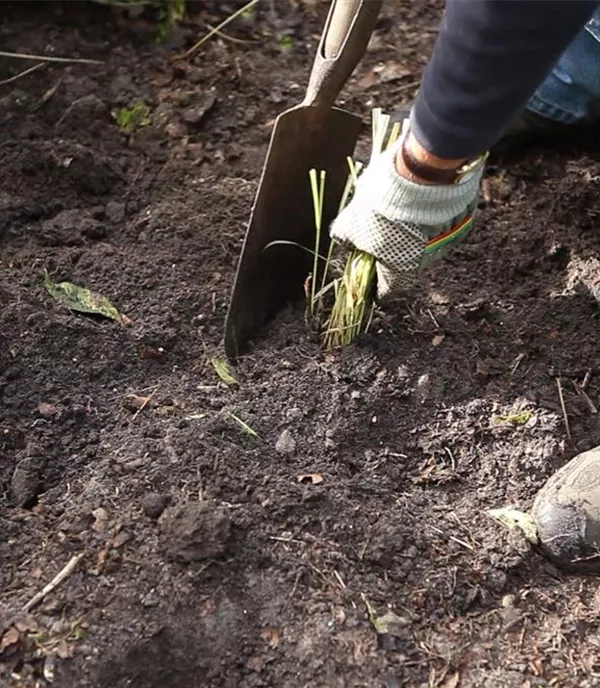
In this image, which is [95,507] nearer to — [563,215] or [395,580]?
[395,580]

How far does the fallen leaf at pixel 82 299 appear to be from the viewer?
1.69 m

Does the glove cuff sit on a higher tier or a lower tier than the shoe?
higher

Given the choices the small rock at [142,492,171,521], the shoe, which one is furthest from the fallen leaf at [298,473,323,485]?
the shoe

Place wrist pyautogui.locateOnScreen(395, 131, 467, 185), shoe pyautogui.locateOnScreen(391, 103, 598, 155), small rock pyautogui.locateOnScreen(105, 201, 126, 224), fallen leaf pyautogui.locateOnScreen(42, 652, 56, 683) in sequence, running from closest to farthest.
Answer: fallen leaf pyautogui.locateOnScreen(42, 652, 56, 683)
wrist pyautogui.locateOnScreen(395, 131, 467, 185)
small rock pyautogui.locateOnScreen(105, 201, 126, 224)
shoe pyautogui.locateOnScreen(391, 103, 598, 155)

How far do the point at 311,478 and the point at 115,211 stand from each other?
2.46 ft

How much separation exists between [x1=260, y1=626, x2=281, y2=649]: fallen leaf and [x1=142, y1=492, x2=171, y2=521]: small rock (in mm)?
233

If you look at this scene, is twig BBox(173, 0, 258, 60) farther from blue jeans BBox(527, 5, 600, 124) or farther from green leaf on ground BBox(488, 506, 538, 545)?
green leaf on ground BBox(488, 506, 538, 545)

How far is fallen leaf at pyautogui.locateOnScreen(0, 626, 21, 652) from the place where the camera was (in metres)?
1.25

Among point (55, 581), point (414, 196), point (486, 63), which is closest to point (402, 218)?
point (414, 196)

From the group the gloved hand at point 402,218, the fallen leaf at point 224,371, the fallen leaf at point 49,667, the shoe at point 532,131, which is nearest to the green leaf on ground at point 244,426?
the fallen leaf at point 224,371

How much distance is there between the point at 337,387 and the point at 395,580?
0.35 m

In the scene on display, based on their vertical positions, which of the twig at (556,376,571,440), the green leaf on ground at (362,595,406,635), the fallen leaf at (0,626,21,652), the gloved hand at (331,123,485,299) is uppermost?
the gloved hand at (331,123,485,299)

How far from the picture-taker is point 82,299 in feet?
5.60

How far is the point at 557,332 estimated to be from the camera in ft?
5.66
